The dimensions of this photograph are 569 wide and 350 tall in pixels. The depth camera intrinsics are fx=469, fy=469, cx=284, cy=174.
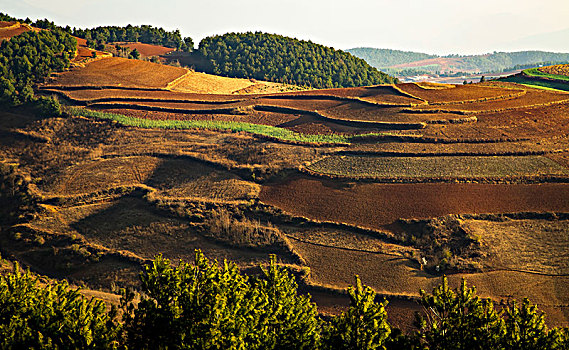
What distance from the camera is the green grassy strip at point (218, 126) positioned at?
60.2 meters

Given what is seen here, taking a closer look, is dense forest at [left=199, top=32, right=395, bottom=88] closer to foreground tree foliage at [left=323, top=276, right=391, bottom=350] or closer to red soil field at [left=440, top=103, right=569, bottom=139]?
red soil field at [left=440, top=103, right=569, bottom=139]

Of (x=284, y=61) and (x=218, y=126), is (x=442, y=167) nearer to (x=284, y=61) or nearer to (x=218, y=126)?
(x=218, y=126)

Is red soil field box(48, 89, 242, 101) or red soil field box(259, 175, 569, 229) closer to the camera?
red soil field box(259, 175, 569, 229)

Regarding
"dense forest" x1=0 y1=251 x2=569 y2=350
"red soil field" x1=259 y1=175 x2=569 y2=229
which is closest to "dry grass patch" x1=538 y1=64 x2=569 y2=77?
"red soil field" x1=259 y1=175 x2=569 y2=229

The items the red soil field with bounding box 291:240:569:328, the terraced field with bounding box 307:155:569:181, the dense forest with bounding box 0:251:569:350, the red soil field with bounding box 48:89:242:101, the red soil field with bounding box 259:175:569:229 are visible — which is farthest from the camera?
the red soil field with bounding box 48:89:242:101

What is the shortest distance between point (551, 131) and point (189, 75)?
6824 centimetres

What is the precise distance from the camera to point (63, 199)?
52969 millimetres

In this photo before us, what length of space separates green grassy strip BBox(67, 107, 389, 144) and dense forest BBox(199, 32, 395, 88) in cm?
5294

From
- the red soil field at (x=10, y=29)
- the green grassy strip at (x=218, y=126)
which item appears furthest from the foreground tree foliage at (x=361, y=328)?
the red soil field at (x=10, y=29)

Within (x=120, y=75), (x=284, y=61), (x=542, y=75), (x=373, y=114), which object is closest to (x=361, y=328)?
(x=373, y=114)

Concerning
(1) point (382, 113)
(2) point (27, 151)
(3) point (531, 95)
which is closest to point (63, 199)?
(2) point (27, 151)

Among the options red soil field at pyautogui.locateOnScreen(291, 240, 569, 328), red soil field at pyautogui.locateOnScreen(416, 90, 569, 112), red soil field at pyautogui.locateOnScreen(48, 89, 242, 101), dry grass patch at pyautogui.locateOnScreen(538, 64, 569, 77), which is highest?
dry grass patch at pyautogui.locateOnScreen(538, 64, 569, 77)

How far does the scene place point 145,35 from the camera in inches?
6186

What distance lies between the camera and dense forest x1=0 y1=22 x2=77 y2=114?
245 ft
